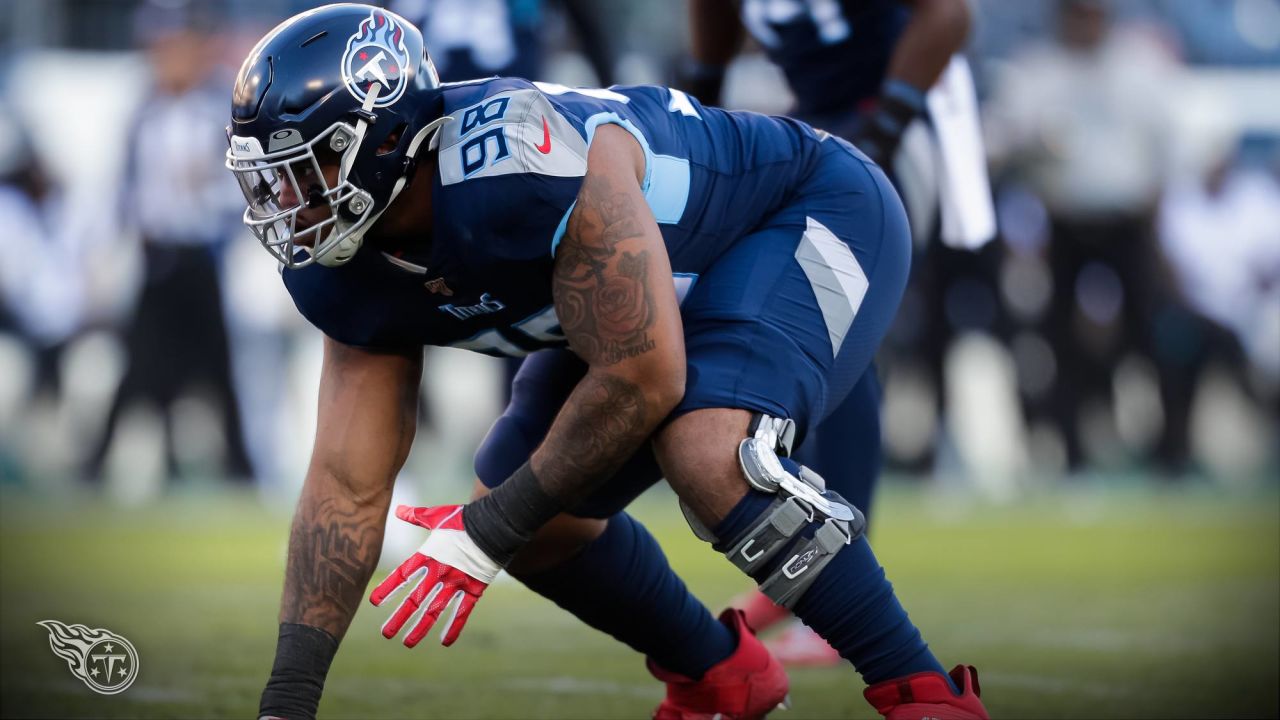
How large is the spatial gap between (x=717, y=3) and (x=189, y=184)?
4990 mm

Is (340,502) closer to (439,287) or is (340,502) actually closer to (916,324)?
(439,287)

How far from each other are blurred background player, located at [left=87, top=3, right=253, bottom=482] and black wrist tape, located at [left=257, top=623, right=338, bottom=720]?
254 inches

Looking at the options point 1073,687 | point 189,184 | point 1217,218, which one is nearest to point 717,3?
point 1073,687

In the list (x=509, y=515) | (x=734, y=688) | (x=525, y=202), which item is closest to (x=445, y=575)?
(x=509, y=515)

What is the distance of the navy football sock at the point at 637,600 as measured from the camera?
344 cm

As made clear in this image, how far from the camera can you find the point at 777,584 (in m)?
2.90

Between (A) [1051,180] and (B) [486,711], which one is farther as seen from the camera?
(A) [1051,180]

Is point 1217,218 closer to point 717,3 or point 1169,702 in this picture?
point 717,3

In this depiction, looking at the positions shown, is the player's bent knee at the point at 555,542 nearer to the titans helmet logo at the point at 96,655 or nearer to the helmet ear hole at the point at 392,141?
the helmet ear hole at the point at 392,141

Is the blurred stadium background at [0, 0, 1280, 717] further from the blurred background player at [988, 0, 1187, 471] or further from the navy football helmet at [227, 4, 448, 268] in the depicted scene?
the navy football helmet at [227, 4, 448, 268]

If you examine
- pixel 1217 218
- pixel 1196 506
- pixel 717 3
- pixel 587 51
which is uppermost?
pixel 717 3

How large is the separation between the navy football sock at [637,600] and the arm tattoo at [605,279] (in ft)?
2.34

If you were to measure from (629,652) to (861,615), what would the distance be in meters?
1.81

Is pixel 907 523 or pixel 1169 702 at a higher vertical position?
pixel 1169 702
